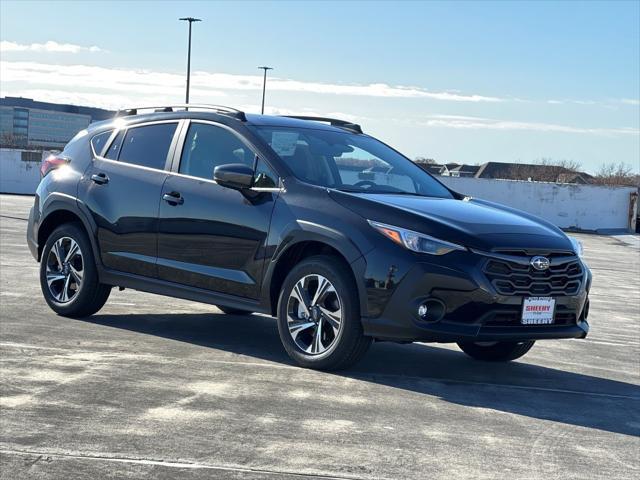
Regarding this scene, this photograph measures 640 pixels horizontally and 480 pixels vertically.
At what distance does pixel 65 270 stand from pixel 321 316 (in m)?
2.89

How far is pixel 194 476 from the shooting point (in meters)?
4.32

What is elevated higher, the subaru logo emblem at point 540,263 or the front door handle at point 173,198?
the front door handle at point 173,198

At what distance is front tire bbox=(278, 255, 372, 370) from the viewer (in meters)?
6.55

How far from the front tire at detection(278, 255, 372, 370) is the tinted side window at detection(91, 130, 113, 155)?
8.79 ft

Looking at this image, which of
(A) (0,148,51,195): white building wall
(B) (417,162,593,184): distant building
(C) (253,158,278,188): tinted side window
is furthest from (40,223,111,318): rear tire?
(B) (417,162,593,184): distant building

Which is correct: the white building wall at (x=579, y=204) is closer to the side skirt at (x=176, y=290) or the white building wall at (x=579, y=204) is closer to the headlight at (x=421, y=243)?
the side skirt at (x=176, y=290)

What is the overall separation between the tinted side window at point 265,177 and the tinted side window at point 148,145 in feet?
3.56

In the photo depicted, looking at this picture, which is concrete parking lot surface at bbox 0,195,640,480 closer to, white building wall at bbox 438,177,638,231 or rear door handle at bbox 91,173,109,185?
rear door handle at bbox 91,173,109,185

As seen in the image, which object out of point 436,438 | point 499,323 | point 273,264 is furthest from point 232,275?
point 436,438

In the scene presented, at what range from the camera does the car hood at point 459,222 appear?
6.41m

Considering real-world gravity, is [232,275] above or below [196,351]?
above

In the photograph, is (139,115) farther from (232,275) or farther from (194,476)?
(194,476)

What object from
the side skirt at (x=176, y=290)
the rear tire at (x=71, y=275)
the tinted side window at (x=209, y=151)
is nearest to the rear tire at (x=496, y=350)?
the side skirt at (x=176, y=290)

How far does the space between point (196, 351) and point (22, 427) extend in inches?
97.1
